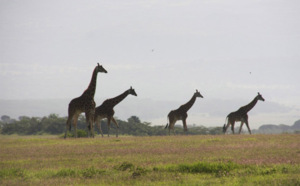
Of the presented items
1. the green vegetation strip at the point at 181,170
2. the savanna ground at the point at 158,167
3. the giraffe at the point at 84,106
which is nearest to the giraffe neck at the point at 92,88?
the giraffe at the point at 84,106

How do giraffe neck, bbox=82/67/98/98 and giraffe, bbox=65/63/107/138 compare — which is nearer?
giraffe, bbox=65/63/107/138

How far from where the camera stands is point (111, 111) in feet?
113

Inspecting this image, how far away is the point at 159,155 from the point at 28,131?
1975 inches

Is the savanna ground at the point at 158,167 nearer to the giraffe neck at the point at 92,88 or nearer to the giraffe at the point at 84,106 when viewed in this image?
the giraffe at the point at 84,106

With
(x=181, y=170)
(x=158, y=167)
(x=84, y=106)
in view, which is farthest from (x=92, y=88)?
(x=181, y=170)

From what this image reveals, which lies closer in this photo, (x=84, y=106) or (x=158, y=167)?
(x=158, y=167)

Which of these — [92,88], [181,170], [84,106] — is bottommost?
[181,170]

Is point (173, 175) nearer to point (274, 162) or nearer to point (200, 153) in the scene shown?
point (274, 162)

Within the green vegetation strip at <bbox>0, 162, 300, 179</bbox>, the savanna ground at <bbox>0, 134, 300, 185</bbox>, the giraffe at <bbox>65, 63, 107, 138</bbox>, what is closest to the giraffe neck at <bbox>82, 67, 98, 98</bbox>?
the giraffe at <bbox>65, 63, 107, 138</bbox>

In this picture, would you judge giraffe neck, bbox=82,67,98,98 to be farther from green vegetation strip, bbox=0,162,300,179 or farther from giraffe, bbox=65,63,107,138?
green vegetation strip, bbox=0,162,300,179

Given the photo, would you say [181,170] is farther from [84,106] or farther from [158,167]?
[84,106]

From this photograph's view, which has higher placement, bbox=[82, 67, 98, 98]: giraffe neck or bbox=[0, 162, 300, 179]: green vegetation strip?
bbox=[82, 67, 98, 98]: giraffe neck

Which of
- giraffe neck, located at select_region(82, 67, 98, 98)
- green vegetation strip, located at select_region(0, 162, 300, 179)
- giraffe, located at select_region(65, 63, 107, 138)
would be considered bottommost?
green vegetation strip, located at select_region(0, 162, 300, 179)

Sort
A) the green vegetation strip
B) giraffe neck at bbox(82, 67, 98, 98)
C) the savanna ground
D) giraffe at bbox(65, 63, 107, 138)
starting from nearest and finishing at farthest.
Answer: the savanna ground, the green vegetation strip, giraffe at bbox(65, 63, 107, 138), giraffe neck at bbox(82, 67, 98, 98)
